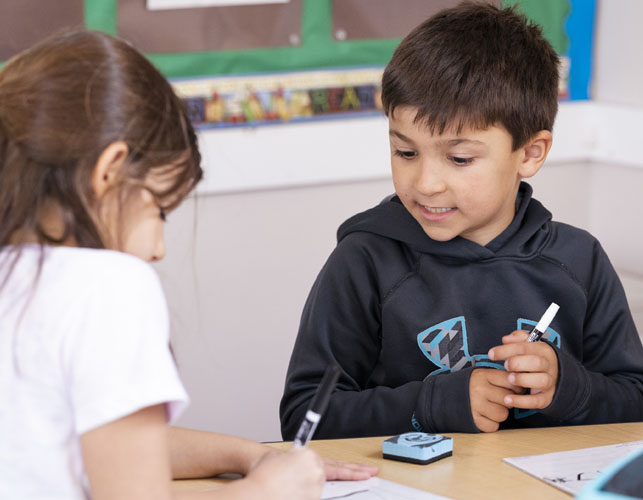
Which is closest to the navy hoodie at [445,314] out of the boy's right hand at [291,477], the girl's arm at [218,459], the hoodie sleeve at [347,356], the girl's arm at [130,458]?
the hoodie sleeve at [347,356]

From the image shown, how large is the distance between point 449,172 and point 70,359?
27.4 inches

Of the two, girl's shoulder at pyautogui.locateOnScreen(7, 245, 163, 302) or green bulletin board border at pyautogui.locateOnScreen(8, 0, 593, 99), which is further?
green bulletin board border at pyautogui.locateOnScreen(8, 0, 593, 99)

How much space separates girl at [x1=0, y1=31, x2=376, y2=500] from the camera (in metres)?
0.73

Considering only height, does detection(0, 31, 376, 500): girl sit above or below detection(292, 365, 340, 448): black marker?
above

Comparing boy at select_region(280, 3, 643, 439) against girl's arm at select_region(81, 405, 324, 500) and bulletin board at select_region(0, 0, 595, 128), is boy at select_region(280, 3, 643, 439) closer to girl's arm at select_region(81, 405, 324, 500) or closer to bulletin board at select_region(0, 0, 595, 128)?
girl's arm at select_region(81, 405, 324, 500)

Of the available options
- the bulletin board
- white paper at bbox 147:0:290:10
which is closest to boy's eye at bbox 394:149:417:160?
the bulletin board

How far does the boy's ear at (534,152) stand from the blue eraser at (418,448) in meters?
0.48

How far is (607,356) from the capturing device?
1389 mm

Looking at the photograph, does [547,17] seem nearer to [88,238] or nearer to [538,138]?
[538,138]

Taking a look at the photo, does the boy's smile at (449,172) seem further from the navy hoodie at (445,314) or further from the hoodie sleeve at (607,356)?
the hoodie sleeve at (607,356)

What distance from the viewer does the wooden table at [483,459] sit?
968 millimetres

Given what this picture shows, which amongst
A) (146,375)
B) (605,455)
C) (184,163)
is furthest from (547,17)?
(146,375)

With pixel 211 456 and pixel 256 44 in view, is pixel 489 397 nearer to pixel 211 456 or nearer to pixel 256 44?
pixel 211 456

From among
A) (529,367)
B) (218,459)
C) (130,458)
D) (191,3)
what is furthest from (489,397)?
(191,3)
